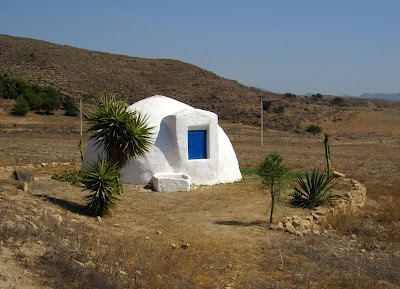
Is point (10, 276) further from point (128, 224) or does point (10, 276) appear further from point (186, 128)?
point (186, 128)

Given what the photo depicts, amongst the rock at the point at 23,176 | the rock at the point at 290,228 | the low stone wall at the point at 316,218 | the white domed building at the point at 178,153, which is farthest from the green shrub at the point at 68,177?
the rock at the point at 290,228

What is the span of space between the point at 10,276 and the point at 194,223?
5.23m

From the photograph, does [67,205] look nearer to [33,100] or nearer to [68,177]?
[68,177]


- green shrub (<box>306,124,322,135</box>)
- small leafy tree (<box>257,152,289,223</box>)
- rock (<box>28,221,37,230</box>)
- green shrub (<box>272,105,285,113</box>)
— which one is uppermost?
green shrub (<box>272,105,285,113</box>)

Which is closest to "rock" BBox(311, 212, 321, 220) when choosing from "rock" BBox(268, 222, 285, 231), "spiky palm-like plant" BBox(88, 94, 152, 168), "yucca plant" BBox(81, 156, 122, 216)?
"rock" BBox(268, 222, 285, 231)

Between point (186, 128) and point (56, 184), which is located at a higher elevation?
point (186, 128)

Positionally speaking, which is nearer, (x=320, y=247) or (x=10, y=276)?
(x=10, y=276)

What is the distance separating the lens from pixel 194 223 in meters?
9.90

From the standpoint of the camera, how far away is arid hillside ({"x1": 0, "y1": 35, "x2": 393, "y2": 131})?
5194cm

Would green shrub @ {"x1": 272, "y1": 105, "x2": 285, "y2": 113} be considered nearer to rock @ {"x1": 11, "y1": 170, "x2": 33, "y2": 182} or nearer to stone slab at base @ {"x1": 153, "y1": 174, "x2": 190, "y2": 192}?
stone slab at base @ {"x1": 153, "y1": 174, "x2": 190, "y2": 192}

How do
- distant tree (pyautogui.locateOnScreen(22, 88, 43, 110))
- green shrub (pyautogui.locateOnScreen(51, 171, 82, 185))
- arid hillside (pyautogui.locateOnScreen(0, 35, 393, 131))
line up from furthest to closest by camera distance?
arid hillside (pyautogui.locateOnScreen(0, 35, 393, 131)) → distant tree (pyautogui.locateOnScreen(22, 88, 43, 110)) → green shrub (pyautogui.locateOnScreen(51, 171, 82, 185))

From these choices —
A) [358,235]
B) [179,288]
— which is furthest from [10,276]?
[358,235]

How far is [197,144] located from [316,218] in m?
5.17

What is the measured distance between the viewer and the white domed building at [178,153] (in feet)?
44.8
